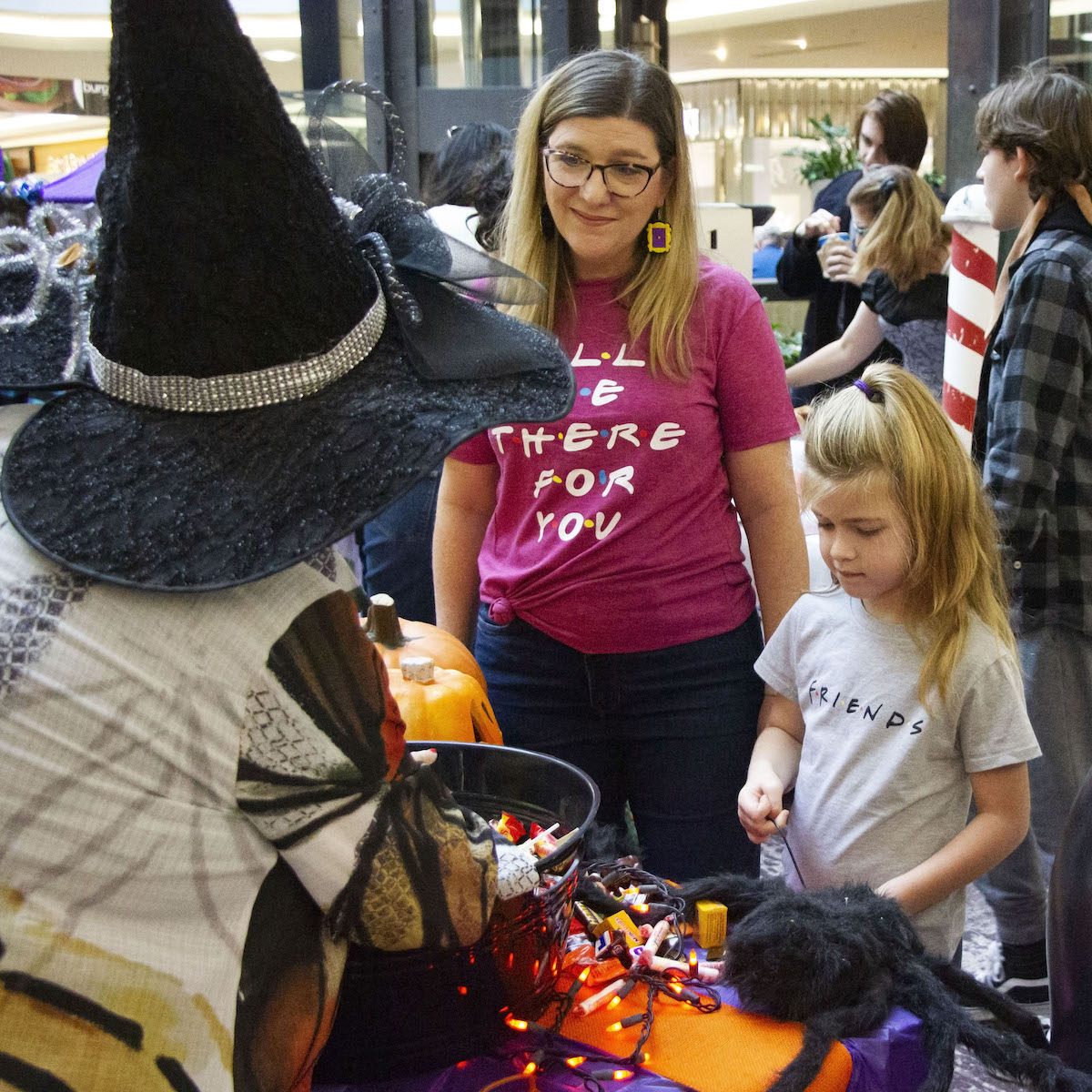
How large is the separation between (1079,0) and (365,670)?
3580 millimetres

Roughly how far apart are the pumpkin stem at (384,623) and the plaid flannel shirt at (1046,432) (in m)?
1.17

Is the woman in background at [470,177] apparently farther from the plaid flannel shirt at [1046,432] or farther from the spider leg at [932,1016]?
the spider leg at [932,1016]

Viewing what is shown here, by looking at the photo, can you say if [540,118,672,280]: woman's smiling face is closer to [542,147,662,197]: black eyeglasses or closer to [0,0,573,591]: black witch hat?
[542,147,662,197]: black eyeglasses

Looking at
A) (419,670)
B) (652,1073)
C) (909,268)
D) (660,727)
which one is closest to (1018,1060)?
(652,1073)

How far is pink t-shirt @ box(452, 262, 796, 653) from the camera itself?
174cm

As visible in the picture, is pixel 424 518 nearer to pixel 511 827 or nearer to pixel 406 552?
pixel 406 552

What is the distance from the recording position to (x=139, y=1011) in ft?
2.50

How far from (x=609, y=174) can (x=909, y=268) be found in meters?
1.91

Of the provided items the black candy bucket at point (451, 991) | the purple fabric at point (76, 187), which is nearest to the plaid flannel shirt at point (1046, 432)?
the black candy bucket at point (451, 991)

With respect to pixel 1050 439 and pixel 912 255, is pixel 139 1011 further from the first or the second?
pixel 912 255

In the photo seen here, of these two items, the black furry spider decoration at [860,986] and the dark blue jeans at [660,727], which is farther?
the dark blue jeans at [660,727]

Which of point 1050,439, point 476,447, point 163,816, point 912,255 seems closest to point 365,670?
point 163,816

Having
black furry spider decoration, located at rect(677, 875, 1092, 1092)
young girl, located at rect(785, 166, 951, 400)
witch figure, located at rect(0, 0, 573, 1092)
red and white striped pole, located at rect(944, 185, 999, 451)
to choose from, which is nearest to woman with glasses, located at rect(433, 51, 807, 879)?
black furry spider decoration, located at rect(677, 875, 1092, 1092)

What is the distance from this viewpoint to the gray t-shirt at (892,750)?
161 centimetres
